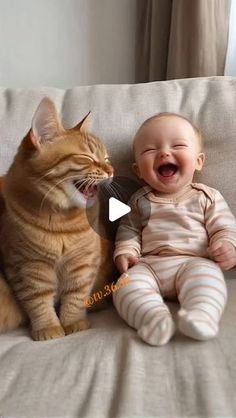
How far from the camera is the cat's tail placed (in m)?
1.03

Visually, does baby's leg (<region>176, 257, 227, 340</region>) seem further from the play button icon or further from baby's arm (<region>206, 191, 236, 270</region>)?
the play button icon

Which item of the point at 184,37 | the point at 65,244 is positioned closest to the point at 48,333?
the point at 65,244

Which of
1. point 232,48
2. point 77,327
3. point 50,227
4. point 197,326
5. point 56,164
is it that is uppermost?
point 232,48

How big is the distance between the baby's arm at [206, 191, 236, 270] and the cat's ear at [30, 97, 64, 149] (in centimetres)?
44

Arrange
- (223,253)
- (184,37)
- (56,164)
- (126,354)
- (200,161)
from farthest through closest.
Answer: (184,37) < (200,161) < (223,253) < (56,164) < (126,354)

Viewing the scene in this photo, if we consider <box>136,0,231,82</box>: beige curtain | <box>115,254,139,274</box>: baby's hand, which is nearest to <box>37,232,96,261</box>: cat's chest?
<box>115,254,139,274</box>: baby's hand

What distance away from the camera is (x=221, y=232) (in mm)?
1104

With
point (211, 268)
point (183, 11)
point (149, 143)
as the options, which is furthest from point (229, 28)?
point (211, 268)

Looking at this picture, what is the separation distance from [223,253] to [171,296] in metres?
0.16

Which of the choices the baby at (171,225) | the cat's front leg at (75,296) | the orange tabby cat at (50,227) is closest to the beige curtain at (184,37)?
the baby at (171,225)

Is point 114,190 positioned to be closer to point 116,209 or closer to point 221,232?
point 116,209

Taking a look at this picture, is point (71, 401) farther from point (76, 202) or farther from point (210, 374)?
point (76, 202)

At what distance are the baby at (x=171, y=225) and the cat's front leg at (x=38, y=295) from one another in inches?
5.9

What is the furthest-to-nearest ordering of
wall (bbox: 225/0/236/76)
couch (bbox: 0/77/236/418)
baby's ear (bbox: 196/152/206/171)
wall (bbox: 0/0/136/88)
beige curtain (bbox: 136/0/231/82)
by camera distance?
wall (bbox: 0/0/136/88)
wall (bbox: 225/0/236/76)
beige curtain (bbox: 136/0/231/82)
baby's ear (bbox: 196/152/206/171)
couch (bbox: 0/77/236/418)
